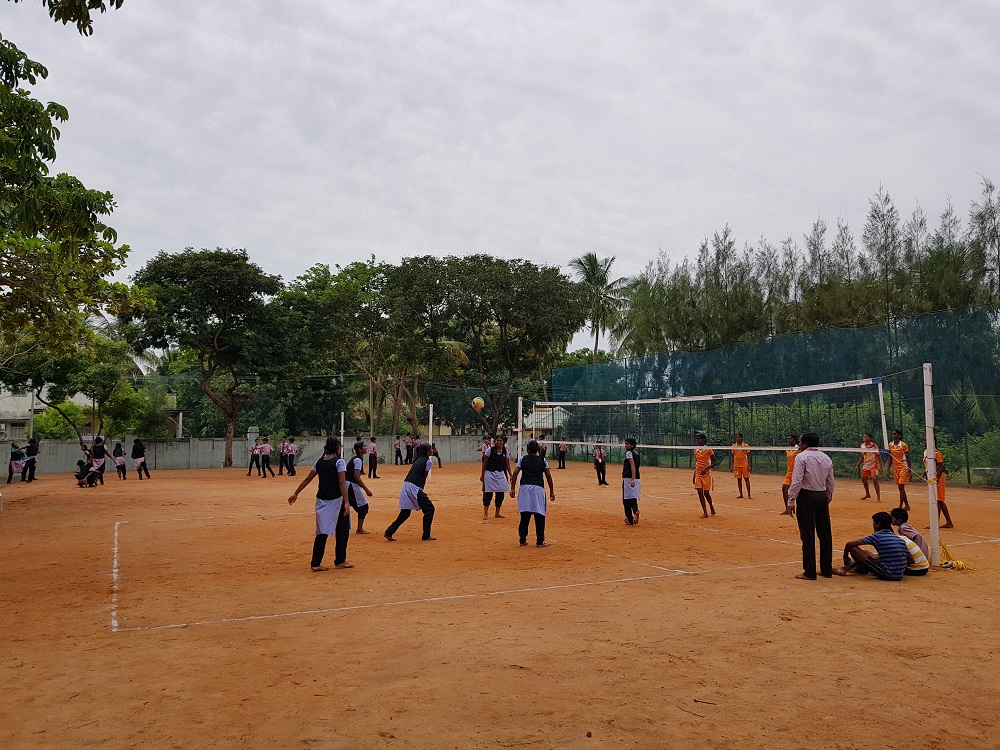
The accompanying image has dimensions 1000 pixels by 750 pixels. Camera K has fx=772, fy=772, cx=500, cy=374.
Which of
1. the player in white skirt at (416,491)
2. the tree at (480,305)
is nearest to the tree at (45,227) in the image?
the player in white skirt at (416,491)

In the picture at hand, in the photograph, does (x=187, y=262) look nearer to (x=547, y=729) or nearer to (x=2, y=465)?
(x=2, y=465)

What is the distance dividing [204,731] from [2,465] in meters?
40.6

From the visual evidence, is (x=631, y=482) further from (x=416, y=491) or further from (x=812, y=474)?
(x=812, y=474)

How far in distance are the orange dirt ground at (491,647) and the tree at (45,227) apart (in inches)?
199

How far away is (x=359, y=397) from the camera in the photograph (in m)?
54.9

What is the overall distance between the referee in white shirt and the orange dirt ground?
0.37 m

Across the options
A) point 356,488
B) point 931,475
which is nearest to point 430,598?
point 356,488

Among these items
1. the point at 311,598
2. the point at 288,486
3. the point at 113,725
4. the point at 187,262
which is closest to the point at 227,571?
the point at 311,598

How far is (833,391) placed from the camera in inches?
1134

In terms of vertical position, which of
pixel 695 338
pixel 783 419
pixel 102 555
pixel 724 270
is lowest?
pixel 102 555

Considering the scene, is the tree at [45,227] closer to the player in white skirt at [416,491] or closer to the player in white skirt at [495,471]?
the player in white skirt at [416,491]

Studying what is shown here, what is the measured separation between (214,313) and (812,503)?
3561 centimetres

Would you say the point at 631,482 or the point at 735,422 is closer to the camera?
the point at 631,482

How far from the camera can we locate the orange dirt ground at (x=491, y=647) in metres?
4.98
